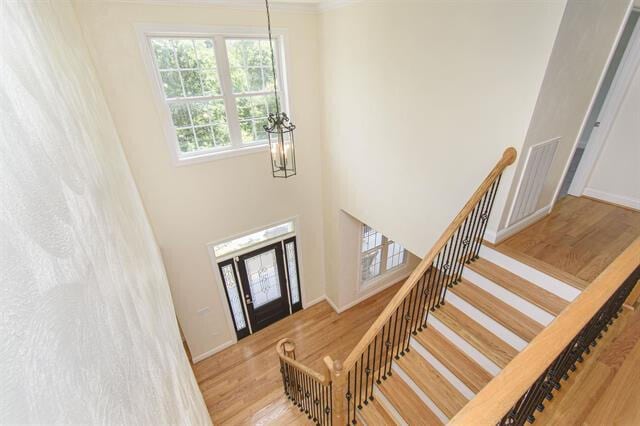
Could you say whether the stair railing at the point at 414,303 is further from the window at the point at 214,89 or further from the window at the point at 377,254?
the window at the point at 214,89

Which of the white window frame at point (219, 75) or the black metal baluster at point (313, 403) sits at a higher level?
the white window frame at point (219, 75)

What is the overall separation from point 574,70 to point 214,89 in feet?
12.7

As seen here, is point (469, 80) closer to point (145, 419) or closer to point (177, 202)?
point (145, 419)

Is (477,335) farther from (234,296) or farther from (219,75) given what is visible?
(219,75)

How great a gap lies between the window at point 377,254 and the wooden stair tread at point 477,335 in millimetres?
2818

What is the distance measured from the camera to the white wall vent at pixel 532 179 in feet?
8.84

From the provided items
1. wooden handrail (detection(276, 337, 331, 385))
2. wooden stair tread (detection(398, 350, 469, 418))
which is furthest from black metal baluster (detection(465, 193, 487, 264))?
wooden handrail (detection(276, 337, 331, 385))

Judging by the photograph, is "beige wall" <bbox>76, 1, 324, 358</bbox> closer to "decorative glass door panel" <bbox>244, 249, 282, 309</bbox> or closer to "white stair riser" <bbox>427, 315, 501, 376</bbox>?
"decorative glass door panel" <bbox>244, 249, 282, 309</bbox>

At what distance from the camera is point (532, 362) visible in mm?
1111

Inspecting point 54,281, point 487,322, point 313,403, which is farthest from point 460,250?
point 54,281

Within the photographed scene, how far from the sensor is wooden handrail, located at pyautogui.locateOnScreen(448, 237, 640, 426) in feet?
3.29

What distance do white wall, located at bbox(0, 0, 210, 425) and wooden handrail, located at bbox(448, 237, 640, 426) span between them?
1037 mm

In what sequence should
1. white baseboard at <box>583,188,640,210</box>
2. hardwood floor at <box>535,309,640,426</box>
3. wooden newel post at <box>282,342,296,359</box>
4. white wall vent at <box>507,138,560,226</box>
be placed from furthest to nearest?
wooden newel post at <box>282,342,296,359</box>
white baseboard at <box>583,188,640,210</box>
white wall vent at <box>507,138,560,226</box>
hardwood floor at <box>535,309,640,426</box>

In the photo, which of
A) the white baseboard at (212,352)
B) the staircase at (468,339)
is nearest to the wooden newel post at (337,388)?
the staircase at (468,339)
